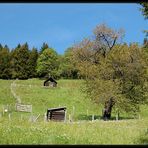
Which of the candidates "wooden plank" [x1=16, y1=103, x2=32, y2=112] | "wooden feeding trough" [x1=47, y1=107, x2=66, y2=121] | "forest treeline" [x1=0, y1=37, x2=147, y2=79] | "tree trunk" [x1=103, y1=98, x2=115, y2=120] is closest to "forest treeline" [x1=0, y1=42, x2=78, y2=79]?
"forest treeline" [x1=0, y1=37, x2=147, y2=79]

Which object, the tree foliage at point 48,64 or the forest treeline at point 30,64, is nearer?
the forest treeline at point 30,64

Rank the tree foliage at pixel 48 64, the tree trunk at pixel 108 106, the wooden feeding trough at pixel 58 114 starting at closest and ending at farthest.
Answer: the wooden feeding trough at pixel 58 114
the tree trunk at pixel 108 106
the tree foliage at pixel 48 64

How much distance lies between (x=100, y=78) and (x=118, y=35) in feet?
24.4

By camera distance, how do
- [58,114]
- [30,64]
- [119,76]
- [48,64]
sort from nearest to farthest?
[58,114] < [119,76] < [30,64] < [48,64]

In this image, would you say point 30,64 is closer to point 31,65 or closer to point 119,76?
point 31,65

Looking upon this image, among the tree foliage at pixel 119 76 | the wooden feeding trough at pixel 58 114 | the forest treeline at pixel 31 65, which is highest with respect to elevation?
the forest treeline at pixel 31 65

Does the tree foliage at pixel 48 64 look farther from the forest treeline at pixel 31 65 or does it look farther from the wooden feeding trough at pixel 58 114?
the wooden feeding trough at pixel 58 114

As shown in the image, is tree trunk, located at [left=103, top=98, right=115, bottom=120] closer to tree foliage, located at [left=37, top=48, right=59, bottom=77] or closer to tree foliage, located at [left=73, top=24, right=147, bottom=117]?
tree foliage, located at [left=73, top=24, right=147, bottom=117]

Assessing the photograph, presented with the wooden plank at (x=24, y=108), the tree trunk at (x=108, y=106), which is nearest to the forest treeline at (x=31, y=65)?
the wooden plank at (x=24, y=108)

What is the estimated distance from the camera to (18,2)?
3.54 metres

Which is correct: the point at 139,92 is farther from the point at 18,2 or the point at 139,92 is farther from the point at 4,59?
the point at 4,59

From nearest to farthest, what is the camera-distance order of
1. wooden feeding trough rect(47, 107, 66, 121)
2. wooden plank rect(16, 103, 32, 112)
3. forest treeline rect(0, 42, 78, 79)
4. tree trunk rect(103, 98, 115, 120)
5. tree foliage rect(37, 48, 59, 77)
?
wooden feeding trough rect(47, 107, 66, 121) → tree trunk rect(103, 98, 115, 120) → wooden plank rect(16, 103, 32, 112) → forest treeline rect(0, 42, 78, 79) → tree foliage rect(37, 48, 59, 77)

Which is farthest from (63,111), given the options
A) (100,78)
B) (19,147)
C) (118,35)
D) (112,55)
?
(19,147)

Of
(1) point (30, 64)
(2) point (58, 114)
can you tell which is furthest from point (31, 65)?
(2) point (58, 114)
